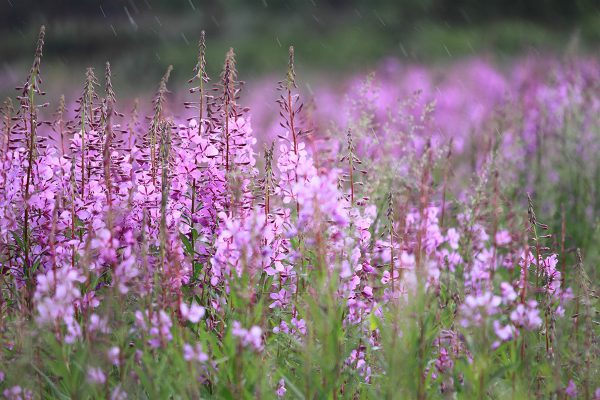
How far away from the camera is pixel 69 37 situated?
26.6 m

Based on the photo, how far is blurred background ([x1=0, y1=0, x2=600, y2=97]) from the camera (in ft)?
72.6

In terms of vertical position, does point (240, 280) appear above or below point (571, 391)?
above

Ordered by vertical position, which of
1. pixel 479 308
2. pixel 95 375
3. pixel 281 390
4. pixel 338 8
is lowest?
pixel 95 375

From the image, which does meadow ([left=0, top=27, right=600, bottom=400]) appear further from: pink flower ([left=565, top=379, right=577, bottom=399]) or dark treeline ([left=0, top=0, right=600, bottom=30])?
dark treeline ([left=0, top=0, right=600, bottom=30])

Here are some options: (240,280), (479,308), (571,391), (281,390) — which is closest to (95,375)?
(240,280)

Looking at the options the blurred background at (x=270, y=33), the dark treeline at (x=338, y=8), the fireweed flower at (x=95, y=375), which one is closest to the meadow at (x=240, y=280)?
the fireweed flower at (x=95, y=375)

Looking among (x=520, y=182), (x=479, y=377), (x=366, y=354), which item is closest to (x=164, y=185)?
(x=366, y=354)

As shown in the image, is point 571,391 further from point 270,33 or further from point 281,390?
point 270,33

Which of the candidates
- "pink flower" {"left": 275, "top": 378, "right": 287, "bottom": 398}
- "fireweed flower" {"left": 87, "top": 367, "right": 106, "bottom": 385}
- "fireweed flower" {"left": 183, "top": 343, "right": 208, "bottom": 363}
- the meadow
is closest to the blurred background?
the meadow

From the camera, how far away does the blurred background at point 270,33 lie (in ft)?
72.6

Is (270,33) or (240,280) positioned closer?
(240,280)

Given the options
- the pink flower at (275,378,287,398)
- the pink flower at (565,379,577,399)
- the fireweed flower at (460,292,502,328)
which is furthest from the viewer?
the pink flower at (275,378,287,398)

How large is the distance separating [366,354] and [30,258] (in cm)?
165

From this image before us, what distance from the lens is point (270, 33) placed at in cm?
2859
